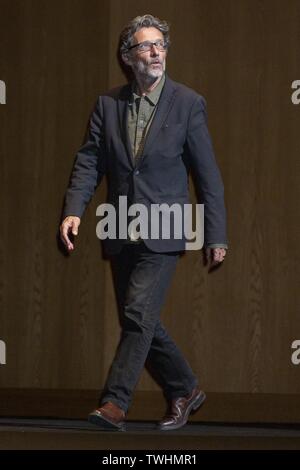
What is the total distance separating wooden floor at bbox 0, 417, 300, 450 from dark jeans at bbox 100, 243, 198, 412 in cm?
15

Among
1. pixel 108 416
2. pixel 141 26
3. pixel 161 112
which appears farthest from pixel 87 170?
pixel 108 416

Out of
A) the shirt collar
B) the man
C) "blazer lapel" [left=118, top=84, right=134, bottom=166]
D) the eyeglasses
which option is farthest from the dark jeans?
the eyeglasses

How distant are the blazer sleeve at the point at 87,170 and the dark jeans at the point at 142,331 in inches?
9.8

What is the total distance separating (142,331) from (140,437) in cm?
39

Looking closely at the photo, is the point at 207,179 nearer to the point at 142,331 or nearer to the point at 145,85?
the point at 145,85

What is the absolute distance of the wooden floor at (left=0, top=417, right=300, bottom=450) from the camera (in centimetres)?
492

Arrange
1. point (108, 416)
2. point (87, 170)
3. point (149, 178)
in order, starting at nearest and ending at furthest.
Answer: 1. point (108, 416)
2. point (149, 178)
3. point (87, 170)

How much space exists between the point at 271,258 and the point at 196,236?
0.33 meters

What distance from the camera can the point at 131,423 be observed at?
18.6ft

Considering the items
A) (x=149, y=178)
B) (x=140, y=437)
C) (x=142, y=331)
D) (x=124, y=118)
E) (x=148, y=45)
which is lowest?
(x=140, y=437)

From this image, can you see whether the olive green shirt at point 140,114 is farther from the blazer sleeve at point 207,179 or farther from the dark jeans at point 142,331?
the dark jeans at point 142,331

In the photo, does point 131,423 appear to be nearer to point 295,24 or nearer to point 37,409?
point 37,409

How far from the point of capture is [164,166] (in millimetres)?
5133
